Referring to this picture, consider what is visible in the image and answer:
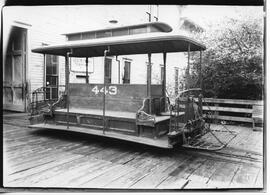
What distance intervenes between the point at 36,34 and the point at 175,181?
9061mm

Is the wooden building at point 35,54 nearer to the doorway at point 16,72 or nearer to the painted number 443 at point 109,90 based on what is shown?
the doorway at point 16,72

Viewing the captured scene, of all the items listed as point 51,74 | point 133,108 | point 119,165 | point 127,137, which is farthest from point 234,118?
point 51,74

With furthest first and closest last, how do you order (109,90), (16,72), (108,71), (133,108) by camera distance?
(108,71), (16,72), (109,90), (133,108)

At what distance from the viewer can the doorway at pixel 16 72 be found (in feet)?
33.9

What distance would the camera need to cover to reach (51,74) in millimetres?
11203

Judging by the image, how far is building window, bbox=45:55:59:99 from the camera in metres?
11.0

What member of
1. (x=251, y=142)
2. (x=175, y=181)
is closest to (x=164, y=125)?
(x=175, y=181)

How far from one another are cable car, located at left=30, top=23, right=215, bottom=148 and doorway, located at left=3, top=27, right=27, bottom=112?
3.83 meters

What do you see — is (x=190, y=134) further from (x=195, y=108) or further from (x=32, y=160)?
(x=32, y=160)

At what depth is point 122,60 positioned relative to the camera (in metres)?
14.6

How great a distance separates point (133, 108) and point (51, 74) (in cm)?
634

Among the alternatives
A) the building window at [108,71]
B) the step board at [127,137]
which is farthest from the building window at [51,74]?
the step board at [127,137]

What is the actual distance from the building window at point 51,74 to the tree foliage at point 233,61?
6.25 metres

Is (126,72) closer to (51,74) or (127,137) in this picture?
(51,74)
